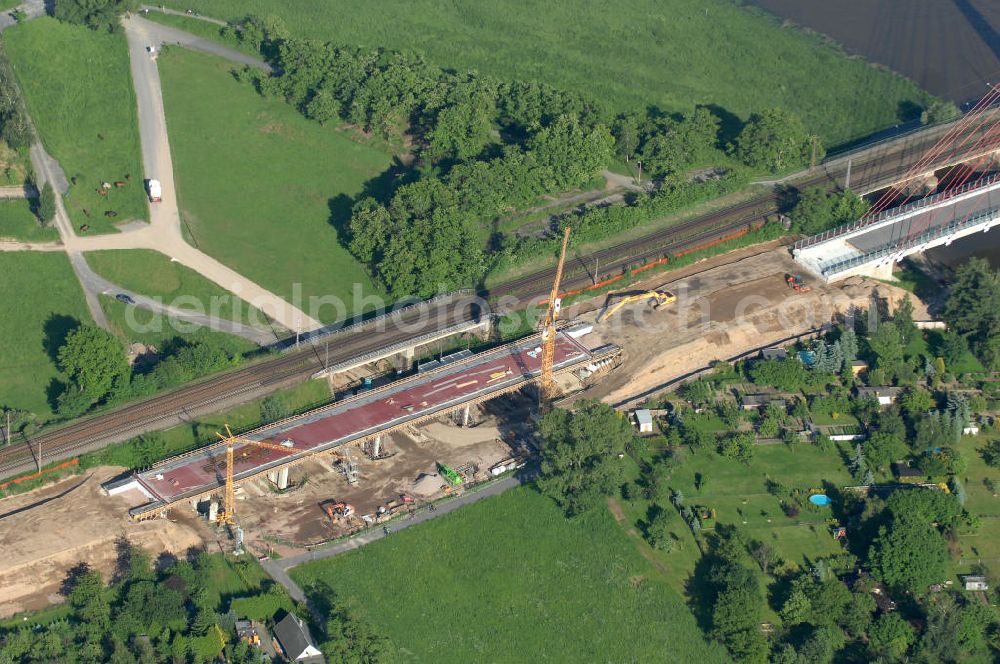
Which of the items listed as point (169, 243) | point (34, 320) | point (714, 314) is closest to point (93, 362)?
point (34, 320)

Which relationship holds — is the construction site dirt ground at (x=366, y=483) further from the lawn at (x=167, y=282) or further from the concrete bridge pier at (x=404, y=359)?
the lawn at (x=167, y=282)

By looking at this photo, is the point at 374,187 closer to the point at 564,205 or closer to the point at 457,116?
the point at 457,116

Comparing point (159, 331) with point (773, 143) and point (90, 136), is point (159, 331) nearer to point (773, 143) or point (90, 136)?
point (90, 136)

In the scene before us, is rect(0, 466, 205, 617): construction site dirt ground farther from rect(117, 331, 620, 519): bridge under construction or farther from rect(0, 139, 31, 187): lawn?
rect(0, 139, 31, 187): lawn

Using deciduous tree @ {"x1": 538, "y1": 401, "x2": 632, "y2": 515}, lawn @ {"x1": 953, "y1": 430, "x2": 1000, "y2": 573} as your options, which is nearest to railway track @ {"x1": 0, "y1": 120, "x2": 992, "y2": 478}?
deciduous tree @ {"x1": 538, "y1": 401, "x2": 632, "y2": 515}

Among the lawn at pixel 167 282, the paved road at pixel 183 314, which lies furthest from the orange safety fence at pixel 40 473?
the lawn at pixel 167 282
